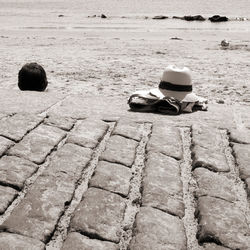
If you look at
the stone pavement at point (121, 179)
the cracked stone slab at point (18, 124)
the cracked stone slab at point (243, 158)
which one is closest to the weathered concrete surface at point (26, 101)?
the stone pavement at point (121, 179)

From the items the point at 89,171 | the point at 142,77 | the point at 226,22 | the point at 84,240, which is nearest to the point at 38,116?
the point at 89,171

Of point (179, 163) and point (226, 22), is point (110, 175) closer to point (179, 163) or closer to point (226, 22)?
point (179, 163)

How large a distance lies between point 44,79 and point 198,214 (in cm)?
301

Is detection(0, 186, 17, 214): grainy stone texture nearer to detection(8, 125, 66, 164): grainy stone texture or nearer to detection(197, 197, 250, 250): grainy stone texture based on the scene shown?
detection(8, 125, 66, 164): grainy stone texture

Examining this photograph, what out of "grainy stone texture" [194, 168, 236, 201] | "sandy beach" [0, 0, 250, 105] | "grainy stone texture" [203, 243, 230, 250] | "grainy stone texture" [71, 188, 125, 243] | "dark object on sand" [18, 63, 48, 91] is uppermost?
"grainy stone texture" [71, 188, 125, 243]

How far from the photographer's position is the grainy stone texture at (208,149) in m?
2.73

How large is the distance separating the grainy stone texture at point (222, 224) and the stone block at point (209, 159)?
42 centimetres

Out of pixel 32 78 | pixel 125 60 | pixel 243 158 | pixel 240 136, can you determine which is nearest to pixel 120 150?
pixel 243 158

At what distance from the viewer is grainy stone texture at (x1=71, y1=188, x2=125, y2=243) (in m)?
1.99

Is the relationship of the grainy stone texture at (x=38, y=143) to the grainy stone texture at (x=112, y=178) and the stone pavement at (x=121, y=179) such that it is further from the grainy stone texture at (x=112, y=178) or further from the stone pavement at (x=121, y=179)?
the grainy stone texture at (x=112, y=178)

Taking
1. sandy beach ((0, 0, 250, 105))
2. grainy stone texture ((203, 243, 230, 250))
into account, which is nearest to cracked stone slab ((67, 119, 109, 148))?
grainy stone texture ((203, 243, 230, 250))

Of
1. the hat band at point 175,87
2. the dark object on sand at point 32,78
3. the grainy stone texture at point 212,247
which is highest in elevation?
the hat band at point 175,87

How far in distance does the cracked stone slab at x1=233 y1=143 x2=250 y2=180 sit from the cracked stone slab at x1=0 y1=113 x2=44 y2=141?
4.82 ft

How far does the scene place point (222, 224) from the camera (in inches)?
82.0
